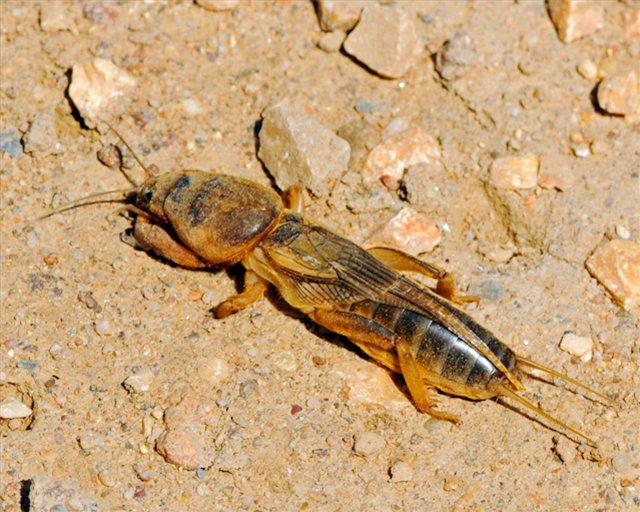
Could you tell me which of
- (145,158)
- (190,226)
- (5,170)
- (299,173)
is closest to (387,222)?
(299,173)

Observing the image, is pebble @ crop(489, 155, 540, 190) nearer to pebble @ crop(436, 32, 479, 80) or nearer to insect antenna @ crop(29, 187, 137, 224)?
pebble @ crop(436, 32, 479, 80)

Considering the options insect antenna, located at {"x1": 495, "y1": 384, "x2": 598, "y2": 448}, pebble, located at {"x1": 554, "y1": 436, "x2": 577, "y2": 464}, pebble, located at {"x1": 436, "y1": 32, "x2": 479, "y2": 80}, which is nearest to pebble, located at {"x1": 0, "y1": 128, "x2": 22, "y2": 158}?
pebble, located at {"x1": 436, "y1": 32, "x2": 479, "y2": 80}

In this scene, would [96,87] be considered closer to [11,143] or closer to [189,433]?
[11,143]

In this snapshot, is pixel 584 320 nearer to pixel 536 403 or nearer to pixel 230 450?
pixel 536 403

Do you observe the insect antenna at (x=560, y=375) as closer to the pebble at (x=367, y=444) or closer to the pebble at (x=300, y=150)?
the pebble at (x=367, y=444)

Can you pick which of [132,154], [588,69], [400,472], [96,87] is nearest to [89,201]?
[132,154]
